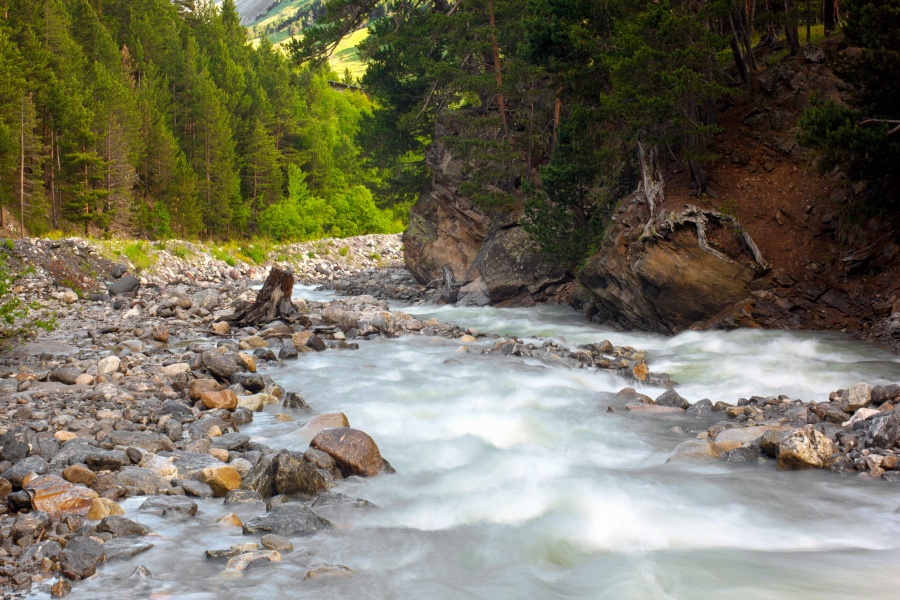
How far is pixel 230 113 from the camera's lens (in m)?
56.2

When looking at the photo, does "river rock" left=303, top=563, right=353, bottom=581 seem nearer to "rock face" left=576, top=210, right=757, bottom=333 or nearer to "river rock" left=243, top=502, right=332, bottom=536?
"river rock" left=243, top=502, right=332, bottom=536

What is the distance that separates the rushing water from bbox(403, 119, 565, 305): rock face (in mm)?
12596

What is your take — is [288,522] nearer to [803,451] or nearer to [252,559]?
[252,559]

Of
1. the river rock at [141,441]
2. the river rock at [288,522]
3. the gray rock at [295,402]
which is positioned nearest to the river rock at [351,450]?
the river rock at [288,522]

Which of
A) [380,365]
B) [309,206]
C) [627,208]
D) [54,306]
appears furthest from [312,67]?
[309,206]

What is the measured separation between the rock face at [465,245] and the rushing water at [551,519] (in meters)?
12.6

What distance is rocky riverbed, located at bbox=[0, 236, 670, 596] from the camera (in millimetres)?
5602

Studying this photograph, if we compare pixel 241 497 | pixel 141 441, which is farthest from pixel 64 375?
pixel 241 497

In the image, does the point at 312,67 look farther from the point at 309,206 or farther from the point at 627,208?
the point at 309,206

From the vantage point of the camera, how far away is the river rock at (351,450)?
7.57 metres

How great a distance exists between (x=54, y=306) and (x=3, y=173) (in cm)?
1853

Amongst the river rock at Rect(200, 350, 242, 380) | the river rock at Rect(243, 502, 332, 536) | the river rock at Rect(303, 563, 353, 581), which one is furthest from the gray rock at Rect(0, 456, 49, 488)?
the river rock at Rect(200, 350, 242, 380)

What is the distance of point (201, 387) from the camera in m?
10.1

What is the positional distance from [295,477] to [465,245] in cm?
2256
